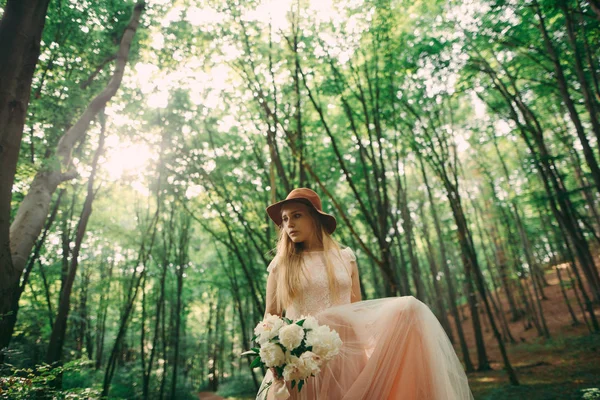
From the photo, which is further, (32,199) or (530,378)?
(530,378)

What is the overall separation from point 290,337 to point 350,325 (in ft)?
1.68

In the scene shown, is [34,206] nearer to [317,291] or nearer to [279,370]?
[317,291]

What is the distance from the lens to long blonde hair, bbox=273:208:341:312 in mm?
1925

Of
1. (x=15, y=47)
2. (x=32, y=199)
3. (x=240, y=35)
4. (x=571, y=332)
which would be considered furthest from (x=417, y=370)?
(x=571, y=332)

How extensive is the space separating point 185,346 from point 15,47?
17964mm

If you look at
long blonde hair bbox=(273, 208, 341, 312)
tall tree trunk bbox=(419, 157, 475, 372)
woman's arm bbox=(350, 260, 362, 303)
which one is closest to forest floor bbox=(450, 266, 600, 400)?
tall tree trunk bbox=(419, 157, 475, 372)

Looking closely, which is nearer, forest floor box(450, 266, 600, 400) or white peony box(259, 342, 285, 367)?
white peony box(259, 342, 285, 367)

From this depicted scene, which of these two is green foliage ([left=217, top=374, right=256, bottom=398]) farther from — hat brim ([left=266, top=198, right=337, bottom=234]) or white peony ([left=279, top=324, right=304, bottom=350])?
white peony ([left=279, top=324, right=304, bottom=350])

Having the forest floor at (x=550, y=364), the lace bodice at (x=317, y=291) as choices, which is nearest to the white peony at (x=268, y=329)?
the lace bodice at (x=317, y=291)

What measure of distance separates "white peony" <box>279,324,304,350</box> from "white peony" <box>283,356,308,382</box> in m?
0.05

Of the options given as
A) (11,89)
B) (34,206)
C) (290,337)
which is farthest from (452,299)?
(11,89)

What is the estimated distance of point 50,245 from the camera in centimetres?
955

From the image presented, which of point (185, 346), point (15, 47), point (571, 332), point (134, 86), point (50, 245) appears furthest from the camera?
point (185, 346)

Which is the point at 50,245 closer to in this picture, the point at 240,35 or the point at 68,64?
the point at 68,64
